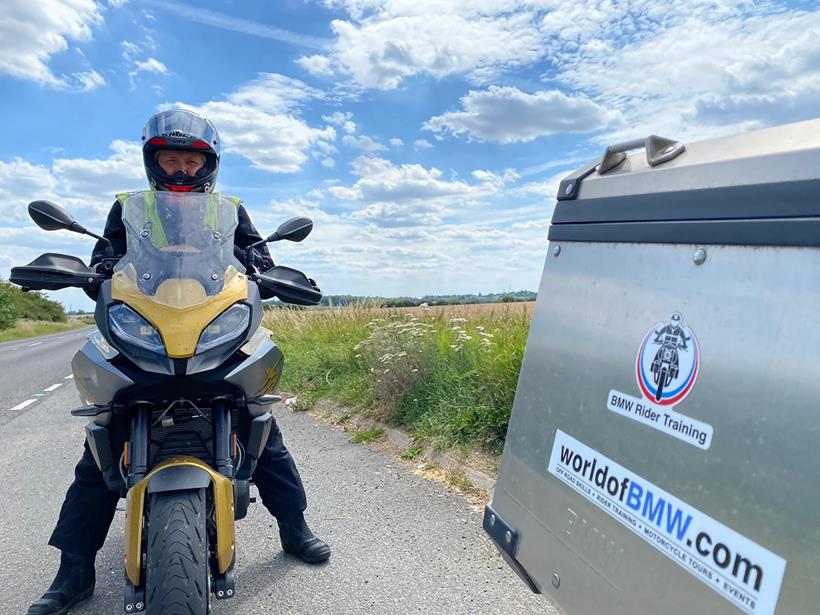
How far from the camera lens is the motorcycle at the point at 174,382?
91.1 inches

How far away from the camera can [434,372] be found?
6.46m

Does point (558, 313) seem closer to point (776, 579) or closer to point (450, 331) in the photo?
point (776, 579)

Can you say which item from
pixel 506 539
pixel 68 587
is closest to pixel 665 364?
pixel 506 539

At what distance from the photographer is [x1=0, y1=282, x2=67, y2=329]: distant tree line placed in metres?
46.9

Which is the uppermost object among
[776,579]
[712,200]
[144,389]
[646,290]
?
[712,200]

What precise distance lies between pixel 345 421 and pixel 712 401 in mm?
5885

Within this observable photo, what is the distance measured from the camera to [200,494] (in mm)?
2377

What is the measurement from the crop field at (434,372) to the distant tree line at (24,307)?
44.3 metres

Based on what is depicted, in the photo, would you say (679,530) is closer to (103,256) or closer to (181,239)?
(181,239)

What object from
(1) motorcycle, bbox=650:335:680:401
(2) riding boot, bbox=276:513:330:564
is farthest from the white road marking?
(1) motorcycle, bbox=650:335:680:401

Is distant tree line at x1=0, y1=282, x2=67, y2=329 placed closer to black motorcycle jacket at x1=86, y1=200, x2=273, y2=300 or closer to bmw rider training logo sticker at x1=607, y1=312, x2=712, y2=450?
black motorcycle jacket at x1=86, y1=200, x2=273, y2=300

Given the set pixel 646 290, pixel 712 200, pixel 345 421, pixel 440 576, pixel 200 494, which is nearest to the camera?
pixel 712 200

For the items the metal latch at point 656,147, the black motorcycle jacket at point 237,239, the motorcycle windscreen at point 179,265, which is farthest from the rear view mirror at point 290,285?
the metal latch at point 656,147

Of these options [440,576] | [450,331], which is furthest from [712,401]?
[450,331]
